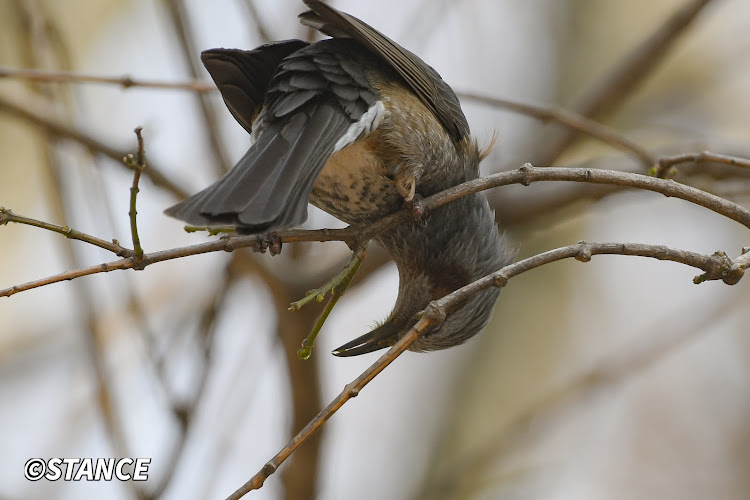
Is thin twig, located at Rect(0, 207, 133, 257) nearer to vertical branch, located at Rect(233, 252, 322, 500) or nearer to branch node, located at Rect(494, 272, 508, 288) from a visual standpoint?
branch node, located at Rect(494, 272, 508, 288)

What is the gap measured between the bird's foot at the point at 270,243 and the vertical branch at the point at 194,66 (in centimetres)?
168

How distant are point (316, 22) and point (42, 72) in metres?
1.17

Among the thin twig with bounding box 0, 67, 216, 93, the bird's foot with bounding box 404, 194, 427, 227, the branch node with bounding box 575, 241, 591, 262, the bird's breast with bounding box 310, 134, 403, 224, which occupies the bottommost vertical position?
the branch node with bounding box 575, 241, 591, 262

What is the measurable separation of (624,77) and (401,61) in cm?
234

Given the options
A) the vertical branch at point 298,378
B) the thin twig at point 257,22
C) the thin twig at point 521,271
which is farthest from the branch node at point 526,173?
the thin twig at point 257,22

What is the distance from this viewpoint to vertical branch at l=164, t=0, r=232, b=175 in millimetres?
3826

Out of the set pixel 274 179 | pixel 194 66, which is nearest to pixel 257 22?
pixel 194 66

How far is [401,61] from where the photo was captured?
3.00 m

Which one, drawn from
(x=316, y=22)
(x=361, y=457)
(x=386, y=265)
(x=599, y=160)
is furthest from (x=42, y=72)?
(x=361, y=457)

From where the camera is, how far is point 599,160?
178 inches

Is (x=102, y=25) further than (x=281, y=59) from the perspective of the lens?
Yes

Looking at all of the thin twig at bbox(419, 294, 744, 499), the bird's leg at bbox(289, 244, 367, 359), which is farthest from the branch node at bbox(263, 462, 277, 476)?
the thin twig at bbox(419, 294, 744, 499)

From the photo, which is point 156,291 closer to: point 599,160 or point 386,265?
point 386,265

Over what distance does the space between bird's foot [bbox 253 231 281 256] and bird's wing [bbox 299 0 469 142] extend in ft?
2.37
